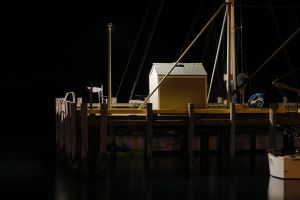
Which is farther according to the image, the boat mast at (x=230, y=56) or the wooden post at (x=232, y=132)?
the boat mast at (x=230, y=56)

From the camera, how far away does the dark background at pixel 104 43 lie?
45844mm

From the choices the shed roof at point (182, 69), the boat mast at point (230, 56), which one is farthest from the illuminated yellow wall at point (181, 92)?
the boat mast at point (230, 56)

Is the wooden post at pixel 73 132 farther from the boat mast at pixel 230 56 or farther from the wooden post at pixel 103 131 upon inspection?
the boat mast at pixel 230 56

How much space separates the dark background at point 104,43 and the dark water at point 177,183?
55.1 ft

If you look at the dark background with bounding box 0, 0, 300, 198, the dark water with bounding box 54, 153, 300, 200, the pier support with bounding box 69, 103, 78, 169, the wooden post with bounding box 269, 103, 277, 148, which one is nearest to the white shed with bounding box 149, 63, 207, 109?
the dark water with bounding box 54, 153, 300, 200

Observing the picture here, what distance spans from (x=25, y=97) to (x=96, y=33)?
931 cm

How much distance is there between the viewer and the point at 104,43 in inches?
1928

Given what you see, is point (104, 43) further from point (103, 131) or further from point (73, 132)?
point (103, 131)

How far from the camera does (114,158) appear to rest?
2995 cm

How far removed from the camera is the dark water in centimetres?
2189

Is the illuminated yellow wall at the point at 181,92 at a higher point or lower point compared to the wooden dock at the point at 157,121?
higher

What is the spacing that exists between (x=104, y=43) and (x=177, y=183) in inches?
1042

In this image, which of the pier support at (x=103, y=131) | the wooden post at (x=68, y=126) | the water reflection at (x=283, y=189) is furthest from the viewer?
the wooden post at (x=68, y=126)

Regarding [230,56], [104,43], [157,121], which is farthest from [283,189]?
[104,43]
